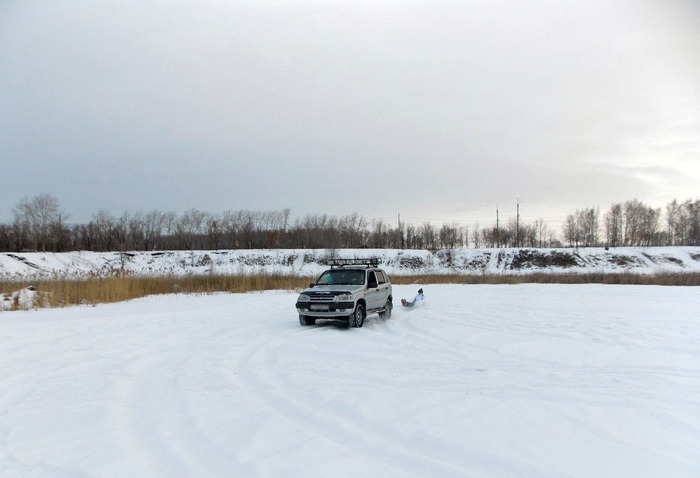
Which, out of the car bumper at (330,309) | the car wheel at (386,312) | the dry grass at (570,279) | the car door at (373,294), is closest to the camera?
the car bumper at (330,309)

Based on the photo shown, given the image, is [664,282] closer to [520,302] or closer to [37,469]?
[520,302]

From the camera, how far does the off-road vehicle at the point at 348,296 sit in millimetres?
12242

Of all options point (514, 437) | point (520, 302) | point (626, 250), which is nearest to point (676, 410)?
point (514, 437)

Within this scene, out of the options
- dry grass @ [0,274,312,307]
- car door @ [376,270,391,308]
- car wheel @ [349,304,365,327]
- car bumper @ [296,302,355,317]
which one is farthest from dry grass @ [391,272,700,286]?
car bumper @ [296,302,355,317]

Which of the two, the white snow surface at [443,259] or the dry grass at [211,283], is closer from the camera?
the dry grass at [211,283]

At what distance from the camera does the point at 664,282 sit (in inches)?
1060

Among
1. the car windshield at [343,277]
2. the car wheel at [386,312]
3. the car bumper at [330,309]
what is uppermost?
the car windshield at [343,277]

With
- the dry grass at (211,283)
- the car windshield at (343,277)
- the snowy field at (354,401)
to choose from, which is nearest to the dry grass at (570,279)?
the dry grass at (211,283)

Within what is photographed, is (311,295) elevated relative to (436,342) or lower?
elevated

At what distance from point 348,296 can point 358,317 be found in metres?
0.76

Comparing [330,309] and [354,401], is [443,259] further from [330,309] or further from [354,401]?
[354,401]

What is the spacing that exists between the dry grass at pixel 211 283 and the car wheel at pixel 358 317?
12.5 metres

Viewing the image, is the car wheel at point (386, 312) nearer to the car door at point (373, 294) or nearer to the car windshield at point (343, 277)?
the car door at point (373, 294)

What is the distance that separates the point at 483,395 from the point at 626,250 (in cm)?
6247
